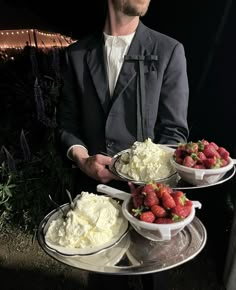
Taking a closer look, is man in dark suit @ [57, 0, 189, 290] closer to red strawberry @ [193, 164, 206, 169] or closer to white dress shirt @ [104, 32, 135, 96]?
white dress shirt @ [104, 32, 135, 96]

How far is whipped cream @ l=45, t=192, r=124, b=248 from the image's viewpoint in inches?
41.3

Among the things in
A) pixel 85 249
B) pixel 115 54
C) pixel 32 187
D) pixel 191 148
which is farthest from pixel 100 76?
→ pixel 32 187

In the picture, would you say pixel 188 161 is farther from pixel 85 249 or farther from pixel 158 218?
pixel 85 249

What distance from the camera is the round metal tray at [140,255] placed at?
0.98m

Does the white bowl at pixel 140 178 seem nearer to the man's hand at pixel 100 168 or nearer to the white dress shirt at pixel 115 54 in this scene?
the man's hand at pixel 100 168

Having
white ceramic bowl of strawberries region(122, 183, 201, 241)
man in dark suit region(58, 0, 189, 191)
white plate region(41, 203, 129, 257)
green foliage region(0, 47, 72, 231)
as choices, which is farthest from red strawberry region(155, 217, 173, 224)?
green foliage region(0, 47, 72, 231)

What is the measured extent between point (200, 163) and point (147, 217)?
0.95 feet

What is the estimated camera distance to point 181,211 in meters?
1.02

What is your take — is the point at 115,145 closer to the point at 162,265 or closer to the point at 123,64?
the point at 123,64

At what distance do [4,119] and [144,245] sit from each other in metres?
2.58

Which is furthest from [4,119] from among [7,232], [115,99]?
[115,99]

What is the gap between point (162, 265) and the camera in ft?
3.25

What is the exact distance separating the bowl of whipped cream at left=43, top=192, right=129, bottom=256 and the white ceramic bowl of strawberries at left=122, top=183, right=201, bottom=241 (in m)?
0.05

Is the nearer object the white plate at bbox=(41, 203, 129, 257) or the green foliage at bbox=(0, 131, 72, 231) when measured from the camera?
the white plate at bbox=(41, 203, 129, 257)
